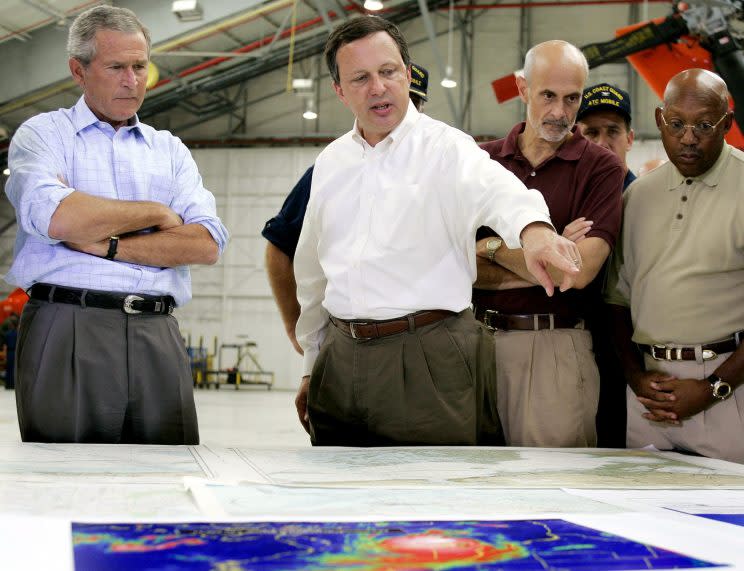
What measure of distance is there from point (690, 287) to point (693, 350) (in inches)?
5.8

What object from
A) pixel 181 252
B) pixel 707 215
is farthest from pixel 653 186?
pixel 181 252

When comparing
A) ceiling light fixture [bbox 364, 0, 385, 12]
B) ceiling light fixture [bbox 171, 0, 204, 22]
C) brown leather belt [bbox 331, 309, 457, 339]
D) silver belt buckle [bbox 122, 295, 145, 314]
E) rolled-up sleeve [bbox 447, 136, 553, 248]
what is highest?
ceiling light fixture [bbox 364, 0, 385, 12]

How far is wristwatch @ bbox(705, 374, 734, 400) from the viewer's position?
1834mm

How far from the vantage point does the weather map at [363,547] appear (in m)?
0.74

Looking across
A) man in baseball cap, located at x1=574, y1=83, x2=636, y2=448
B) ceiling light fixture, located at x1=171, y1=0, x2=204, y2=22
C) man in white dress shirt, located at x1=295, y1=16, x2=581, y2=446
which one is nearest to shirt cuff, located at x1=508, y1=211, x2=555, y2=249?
man in white dress shirt, located at x1=295, y1=16, x2=581, y2=446

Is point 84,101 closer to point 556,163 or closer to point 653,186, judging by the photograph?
point 556,163

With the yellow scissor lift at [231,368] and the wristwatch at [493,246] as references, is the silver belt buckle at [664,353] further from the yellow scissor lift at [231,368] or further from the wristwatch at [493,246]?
the yellow scissor lift at [231,368]

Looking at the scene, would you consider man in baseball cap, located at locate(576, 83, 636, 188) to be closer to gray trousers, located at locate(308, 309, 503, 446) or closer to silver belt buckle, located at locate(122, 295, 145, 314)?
gray trousers, located at locate(308, 309, 503, 446)

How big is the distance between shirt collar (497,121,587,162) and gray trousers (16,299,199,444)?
1.03m

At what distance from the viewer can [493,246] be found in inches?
77.8

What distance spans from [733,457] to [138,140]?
1608 millimetres

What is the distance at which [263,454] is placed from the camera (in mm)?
1605

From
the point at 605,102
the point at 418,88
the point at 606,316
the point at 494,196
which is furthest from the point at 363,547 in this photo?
the point at 605,102

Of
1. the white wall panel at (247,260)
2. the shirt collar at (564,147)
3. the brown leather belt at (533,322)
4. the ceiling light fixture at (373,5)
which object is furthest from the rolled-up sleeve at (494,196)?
the white wall panel at (247,260)
